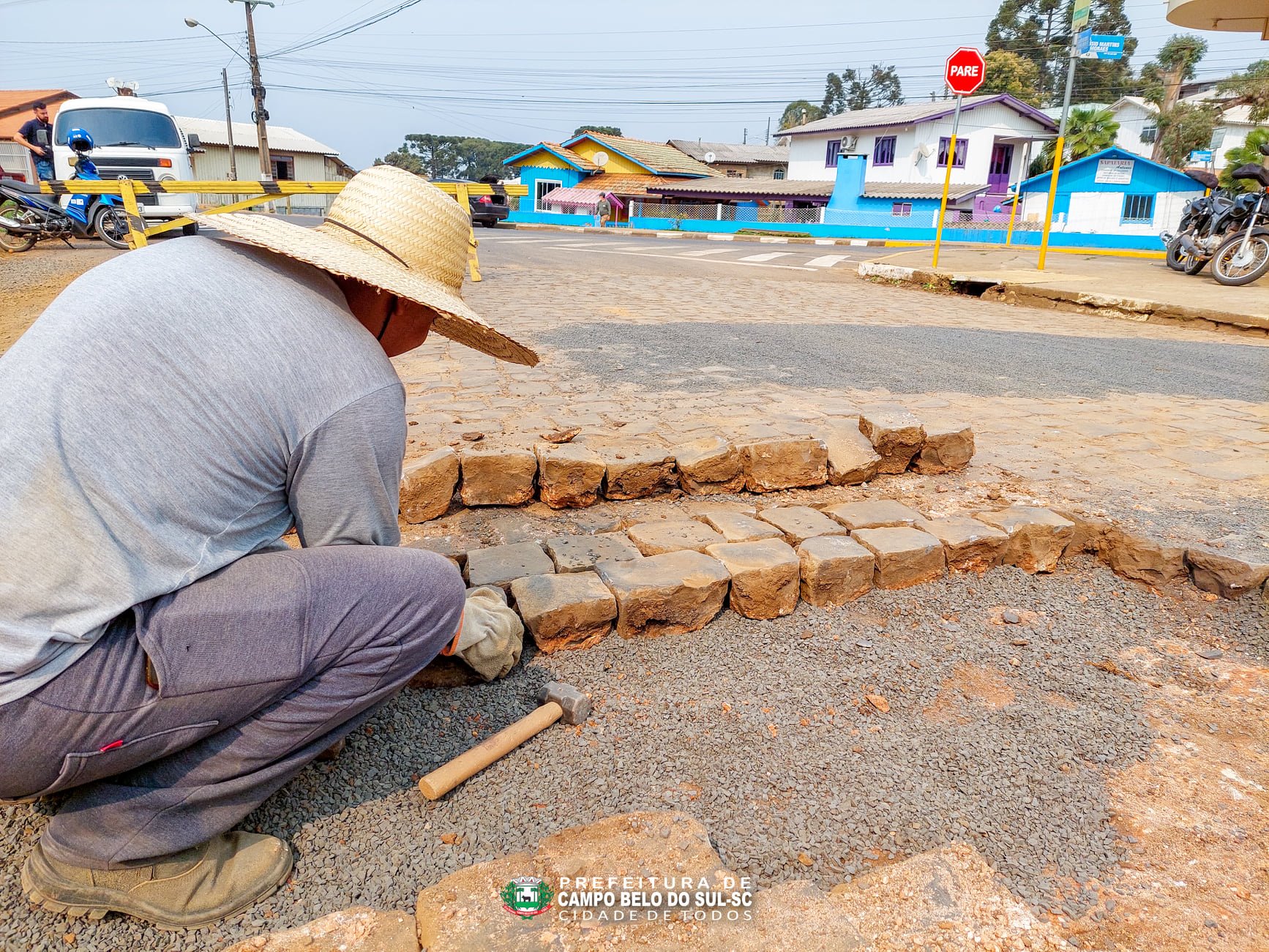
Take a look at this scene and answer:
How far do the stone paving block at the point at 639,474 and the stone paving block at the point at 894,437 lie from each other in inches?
35.8

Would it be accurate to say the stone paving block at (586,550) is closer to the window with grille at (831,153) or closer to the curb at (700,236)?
the curb at (700,236)

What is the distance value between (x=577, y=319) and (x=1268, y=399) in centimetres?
494

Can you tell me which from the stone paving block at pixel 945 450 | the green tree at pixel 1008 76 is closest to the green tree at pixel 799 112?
the green tree at pixel 1008 76

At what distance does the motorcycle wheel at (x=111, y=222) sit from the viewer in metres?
11.5

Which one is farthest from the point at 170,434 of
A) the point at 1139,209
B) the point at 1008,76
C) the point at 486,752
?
the point at 1008,76

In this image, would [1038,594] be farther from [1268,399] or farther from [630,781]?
[1268,399]

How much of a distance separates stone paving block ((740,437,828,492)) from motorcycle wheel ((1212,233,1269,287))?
9065 mm

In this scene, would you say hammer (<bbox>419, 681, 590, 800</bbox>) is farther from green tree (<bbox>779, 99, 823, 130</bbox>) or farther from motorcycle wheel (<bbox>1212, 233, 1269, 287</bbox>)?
green tree (<bbox>779, 99, 823, 130</bbox>)

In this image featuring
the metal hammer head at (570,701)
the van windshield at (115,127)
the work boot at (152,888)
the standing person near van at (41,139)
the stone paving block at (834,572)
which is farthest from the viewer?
the standing person near van at (41,139)

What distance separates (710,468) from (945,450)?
43.6 inches

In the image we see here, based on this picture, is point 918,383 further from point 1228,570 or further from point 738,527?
point 738,527

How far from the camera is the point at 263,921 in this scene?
4.88 ft

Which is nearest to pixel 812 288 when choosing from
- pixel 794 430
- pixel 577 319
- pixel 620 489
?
pixel 577 319

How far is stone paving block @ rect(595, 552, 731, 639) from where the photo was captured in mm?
2395
